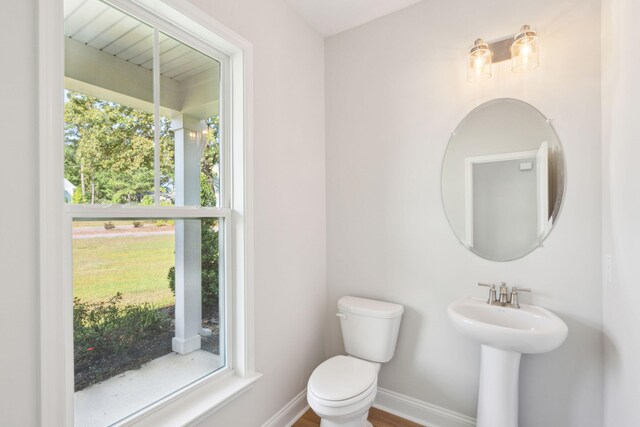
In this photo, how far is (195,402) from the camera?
1.43m

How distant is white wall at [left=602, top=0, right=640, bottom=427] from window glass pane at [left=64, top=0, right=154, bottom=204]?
1924mm

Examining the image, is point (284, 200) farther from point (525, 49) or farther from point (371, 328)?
point (525, 49)

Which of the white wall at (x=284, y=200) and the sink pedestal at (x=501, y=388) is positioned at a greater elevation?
the white wall at (x=284, y=200)

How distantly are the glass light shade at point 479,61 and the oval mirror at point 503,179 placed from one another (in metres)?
0.17

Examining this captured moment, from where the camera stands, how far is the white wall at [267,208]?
2.94ft

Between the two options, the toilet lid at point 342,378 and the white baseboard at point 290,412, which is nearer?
the toilet lid at point 342,378

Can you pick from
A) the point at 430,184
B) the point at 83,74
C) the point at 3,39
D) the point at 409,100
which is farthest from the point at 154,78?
the point at 430,184

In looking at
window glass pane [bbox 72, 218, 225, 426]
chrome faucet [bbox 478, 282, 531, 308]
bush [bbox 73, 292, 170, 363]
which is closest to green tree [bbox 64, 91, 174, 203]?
window glass pane [bbox 72, 218, 225, 426]

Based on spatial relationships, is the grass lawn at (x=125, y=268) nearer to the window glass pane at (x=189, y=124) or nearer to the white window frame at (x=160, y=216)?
the white window frame at (x=160, y=216)

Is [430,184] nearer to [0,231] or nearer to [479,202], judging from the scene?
[479,202]

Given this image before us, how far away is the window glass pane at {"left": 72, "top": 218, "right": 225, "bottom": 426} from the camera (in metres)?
1.14

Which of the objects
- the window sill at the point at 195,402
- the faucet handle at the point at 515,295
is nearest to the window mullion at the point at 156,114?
the window sill at the point at 195,402

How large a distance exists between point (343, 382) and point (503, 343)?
2.65ft

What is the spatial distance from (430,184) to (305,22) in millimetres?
1411
